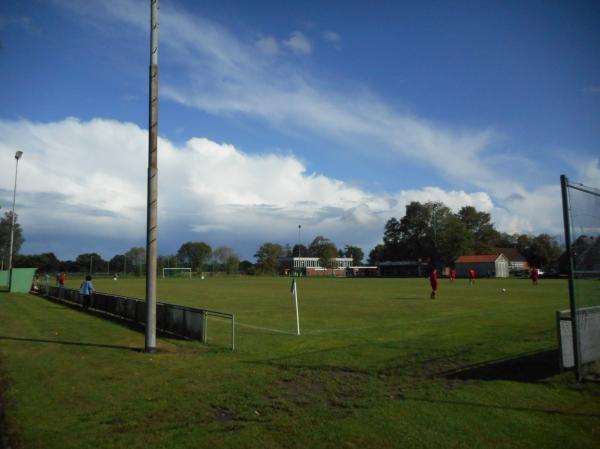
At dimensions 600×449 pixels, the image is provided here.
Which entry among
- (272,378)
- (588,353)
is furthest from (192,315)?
(588,353)

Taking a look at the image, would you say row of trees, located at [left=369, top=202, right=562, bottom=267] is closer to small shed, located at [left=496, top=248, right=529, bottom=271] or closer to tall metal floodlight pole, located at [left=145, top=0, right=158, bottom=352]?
small shed, located at [left=496, top=248, right=529, bottom=271]

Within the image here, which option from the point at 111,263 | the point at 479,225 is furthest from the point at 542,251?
the point at 111,263

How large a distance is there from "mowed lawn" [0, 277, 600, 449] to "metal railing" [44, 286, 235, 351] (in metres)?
0.55

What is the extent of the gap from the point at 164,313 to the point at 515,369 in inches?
410

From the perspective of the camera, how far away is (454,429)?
5633 mm

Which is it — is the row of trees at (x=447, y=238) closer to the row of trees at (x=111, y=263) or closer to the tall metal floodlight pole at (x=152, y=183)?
the row of trees at (x=111, y=263)

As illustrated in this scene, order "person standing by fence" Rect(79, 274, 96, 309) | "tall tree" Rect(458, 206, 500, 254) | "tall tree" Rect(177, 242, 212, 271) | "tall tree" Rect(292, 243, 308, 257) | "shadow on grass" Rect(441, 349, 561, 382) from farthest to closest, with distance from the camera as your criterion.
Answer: "tall tree" Rect(292, 243, 308, 257) < "tall tree" Rect(177, 242, 212, 271) < "tall tree" Rect(458, 206, 500, 254) < "person standing by fence" Rect(79, 274, 96, 309) < "shadow on grass" Rect(441, 349, 561, 382)

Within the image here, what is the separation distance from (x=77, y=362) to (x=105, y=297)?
1190 centimetres

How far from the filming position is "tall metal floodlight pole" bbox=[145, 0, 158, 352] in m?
11.3

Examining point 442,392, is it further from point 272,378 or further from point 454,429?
point 272,378

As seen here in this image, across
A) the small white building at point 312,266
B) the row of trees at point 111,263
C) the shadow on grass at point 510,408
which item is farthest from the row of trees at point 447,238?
the shadow on grass at point 510,408

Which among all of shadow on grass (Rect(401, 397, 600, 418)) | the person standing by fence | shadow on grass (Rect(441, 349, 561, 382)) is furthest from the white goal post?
shadow on grass (Rect(401, 397, 600, 418))

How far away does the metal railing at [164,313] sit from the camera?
1272 cm

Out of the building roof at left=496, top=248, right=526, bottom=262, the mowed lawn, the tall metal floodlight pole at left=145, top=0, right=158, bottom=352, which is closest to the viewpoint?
the mowed lawn
